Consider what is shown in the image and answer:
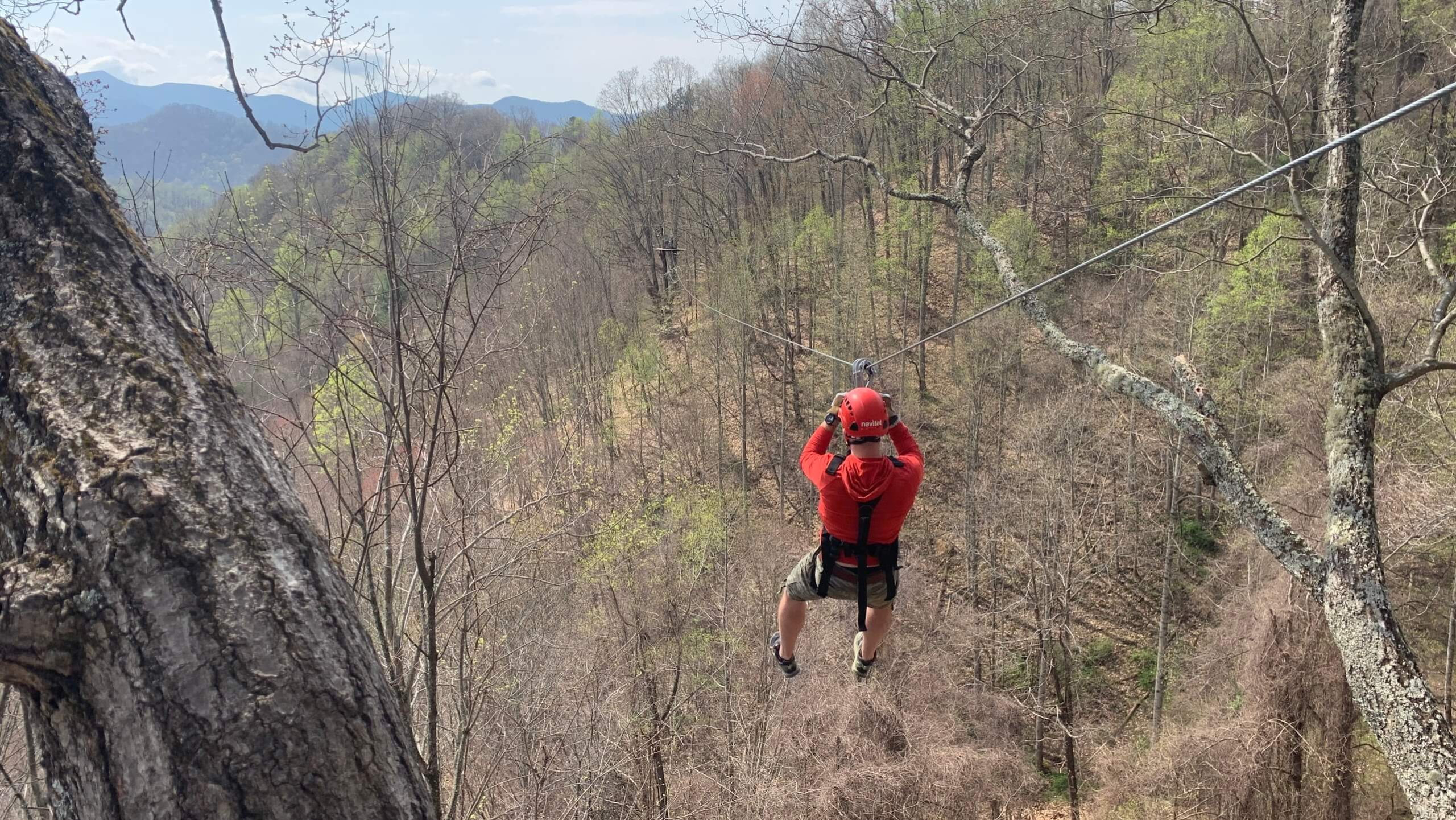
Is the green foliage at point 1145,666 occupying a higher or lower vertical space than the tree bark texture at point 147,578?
lower

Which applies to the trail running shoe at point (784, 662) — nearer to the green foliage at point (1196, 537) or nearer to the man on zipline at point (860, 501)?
the man on zipline at point (860, 501)

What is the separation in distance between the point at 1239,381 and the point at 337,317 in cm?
1753

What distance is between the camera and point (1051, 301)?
68.3 ft

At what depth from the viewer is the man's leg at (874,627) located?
4191 mm

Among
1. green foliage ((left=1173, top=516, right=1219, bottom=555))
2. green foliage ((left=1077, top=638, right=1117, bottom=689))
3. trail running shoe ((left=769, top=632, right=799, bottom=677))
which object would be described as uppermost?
trail running shoe ((left=769, top=632, right=799, bottom=677))

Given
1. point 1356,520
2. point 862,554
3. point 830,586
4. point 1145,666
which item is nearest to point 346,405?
point 830,586

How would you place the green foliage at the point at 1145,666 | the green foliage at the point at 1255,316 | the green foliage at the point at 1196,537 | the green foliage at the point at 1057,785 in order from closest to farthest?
the green foliage at the point at 1255,316 → the green foliage at the point at 1057,785 → the green foliage at the point at 1145,666 → the green foliage at the point at 1196,537

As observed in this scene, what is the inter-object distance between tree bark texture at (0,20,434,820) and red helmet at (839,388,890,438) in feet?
7.63

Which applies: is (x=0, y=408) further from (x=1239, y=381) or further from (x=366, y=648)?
(x=1239, y=381)

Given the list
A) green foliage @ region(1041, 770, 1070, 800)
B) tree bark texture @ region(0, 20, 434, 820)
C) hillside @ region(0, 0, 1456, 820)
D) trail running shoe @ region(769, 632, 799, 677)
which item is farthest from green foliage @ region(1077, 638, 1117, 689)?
tree bark texture @ region(0, 20, 434, 820)

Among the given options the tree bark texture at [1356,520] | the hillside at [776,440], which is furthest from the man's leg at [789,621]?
the tree bark texture at [1356,520]

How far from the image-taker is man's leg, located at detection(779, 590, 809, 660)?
423 centimetres

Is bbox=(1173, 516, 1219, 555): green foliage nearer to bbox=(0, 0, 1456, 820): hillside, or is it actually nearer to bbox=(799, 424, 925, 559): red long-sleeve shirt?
bbox=(0, 0, 1456, 820): hillside

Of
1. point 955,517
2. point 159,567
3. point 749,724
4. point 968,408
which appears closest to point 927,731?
point 749,724
